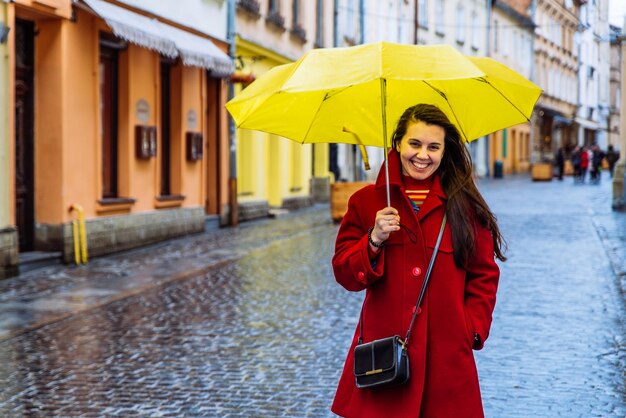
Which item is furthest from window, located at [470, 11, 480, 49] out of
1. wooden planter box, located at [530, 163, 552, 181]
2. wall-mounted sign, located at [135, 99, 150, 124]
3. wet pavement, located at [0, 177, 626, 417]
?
wet pavement, located at [0, 177, 626, 417]

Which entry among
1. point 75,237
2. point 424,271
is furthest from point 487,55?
point 424,271

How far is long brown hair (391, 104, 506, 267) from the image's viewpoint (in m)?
3.68

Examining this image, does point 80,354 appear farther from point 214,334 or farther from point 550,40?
point 550,40

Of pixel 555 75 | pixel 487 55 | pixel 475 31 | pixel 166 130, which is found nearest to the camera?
pixel 166 130

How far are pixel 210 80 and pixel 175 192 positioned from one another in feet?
10.9

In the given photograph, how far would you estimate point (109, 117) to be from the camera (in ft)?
53.1

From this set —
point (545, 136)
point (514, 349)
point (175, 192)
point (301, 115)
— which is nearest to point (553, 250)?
point (175, 192)

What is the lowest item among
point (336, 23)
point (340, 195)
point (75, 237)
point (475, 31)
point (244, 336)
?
point (244, 336)

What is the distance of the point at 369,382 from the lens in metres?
3.62

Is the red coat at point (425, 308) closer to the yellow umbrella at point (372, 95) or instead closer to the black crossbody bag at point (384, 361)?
the black crossbody bag at point (384, 361)

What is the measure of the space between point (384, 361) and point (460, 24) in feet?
157

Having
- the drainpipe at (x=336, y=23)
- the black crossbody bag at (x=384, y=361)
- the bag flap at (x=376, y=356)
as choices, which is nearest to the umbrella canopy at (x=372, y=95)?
the black crossbody bag at (x=384, y=361)

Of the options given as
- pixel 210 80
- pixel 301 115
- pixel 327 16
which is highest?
pixel 327 16

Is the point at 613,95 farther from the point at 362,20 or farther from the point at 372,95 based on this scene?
the point at 372,95
